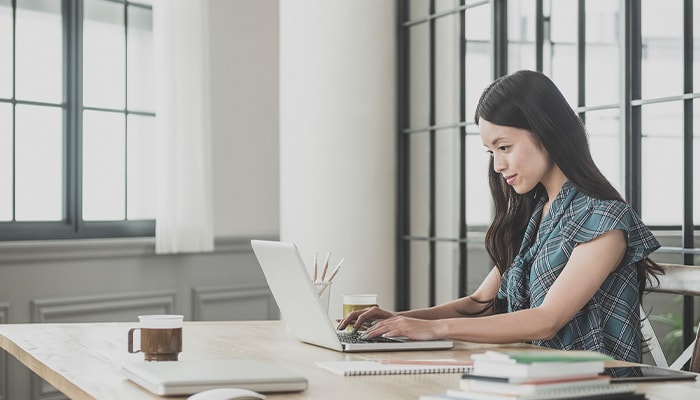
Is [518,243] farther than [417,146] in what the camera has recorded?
No

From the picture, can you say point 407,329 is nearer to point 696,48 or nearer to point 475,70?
point 696,48

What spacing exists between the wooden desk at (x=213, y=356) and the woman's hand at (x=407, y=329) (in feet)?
0.15

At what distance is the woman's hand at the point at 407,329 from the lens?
70.2 inches

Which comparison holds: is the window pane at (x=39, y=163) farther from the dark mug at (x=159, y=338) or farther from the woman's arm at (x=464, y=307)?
the dark mug at (x=159, y=338)

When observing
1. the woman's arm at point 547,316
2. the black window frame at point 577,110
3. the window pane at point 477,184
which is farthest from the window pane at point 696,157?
the window pane at point 477,184

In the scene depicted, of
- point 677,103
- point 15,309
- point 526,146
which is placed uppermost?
point 677,103

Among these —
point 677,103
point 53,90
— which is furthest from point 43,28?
point 677,103

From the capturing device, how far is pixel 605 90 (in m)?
3.40

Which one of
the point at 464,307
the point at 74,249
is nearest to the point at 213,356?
the point at 464,307

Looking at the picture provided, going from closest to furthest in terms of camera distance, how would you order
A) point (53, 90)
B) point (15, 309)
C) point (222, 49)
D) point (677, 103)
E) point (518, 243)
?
point (518, 243) → point (677, 103) → point (15, 309) → point (53, 90) → point (222, 49)

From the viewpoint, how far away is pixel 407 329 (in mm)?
1794

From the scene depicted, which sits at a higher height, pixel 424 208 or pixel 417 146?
pixel 417 146

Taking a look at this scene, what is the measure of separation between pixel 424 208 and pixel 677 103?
1.59m

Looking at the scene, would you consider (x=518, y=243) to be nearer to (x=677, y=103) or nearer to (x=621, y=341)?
(x=621, y=341)
